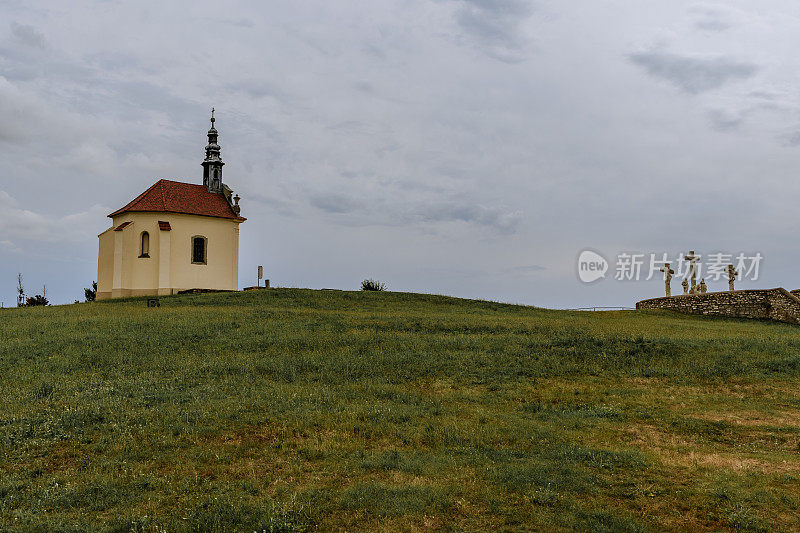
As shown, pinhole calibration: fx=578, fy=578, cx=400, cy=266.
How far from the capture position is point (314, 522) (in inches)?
295

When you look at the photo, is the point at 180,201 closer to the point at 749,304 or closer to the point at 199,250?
the point at 199,250

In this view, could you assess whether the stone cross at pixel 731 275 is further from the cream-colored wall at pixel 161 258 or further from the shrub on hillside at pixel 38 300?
the shrub on hillside at pixel 38 300

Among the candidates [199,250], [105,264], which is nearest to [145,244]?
[199,250]

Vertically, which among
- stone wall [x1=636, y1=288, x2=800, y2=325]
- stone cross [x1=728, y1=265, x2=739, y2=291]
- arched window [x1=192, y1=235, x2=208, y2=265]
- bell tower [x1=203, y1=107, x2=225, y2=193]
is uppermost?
bell tower [x1=203, y1=107, x2=225, y2=193]

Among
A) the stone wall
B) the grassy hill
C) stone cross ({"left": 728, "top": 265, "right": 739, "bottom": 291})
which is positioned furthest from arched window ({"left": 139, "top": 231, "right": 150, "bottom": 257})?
stone cross ({"left": 728, "top": 265, "right": 739, "bottom": 291})

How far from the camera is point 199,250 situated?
44.3m

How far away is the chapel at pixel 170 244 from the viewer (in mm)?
42719

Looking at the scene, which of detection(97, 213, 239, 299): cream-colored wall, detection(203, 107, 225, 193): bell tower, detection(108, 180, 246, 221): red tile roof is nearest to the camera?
detection(97, 213, 239, 299): cream-colored wall

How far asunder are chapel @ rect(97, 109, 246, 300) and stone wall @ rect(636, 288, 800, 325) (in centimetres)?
3335

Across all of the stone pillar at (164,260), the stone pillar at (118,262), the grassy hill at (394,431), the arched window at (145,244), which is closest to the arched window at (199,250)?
the stone pillar at (164,260)

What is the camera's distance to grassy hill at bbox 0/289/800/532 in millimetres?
7832

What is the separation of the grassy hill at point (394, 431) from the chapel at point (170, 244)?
20.5 meters

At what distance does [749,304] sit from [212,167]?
4099cm

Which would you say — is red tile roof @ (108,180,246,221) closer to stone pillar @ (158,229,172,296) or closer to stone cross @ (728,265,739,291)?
stone pillar @ (158,229,172,296)
